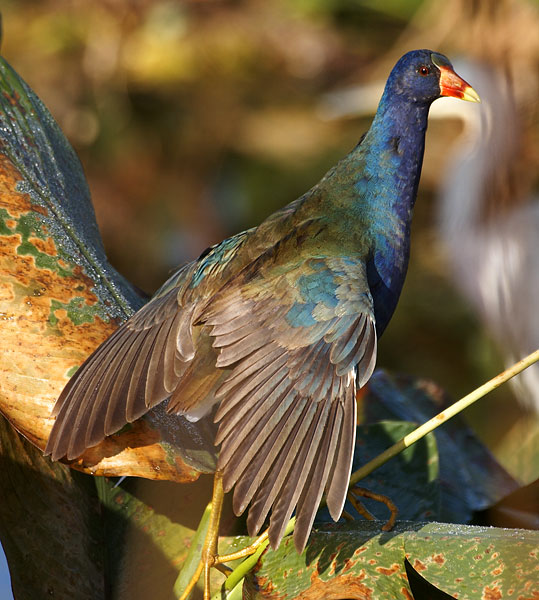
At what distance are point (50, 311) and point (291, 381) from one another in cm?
33

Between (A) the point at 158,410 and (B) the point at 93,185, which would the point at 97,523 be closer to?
(A) the point at 158,410

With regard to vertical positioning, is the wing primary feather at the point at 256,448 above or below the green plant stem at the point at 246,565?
above

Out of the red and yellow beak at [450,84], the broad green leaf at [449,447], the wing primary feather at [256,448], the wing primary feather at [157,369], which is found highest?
the red and yellow beak at [450,84]

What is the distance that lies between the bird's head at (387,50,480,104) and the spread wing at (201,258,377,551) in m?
0.44

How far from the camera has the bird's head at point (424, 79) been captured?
1624 millimetres

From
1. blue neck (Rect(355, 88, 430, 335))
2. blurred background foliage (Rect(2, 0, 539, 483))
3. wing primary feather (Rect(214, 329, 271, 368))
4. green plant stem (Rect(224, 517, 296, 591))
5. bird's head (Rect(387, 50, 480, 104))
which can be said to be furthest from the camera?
blurred background foliage (Rect(2, 0, 539, 483))

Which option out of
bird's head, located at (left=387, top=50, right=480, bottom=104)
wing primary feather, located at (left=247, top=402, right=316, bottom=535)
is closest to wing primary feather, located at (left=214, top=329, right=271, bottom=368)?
wing primary feather, located at (left=247, top=402, right=316, bottom=535)

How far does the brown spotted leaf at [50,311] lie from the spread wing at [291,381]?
0.09 m

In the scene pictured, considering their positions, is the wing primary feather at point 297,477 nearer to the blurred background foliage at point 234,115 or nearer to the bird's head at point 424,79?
the bird's head at point 424,79

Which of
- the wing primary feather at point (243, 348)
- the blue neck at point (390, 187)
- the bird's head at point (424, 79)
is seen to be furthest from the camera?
the bird's head at point (424, 79)

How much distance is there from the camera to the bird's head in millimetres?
1624

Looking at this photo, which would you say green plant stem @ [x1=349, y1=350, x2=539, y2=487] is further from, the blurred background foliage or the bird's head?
the blurred background foliage

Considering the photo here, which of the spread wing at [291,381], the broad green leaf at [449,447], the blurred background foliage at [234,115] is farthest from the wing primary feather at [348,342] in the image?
the blurred background foliage at [234,115]

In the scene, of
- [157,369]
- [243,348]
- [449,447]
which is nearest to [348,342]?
[243,348]
